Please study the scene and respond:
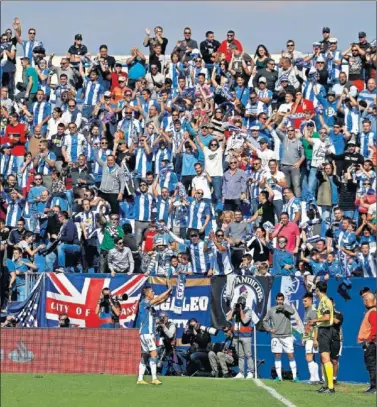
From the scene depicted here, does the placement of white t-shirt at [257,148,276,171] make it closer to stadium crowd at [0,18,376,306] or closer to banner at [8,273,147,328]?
stadium crowd at [0,18,376,306]

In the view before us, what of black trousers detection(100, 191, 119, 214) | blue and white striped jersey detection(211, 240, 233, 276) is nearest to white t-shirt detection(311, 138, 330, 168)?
blue and white striped jersey detection(211, 240, 233, 276)

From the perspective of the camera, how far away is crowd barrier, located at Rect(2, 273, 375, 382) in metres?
22.7

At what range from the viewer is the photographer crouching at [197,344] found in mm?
23000

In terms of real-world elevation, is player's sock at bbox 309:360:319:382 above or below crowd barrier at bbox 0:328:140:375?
below

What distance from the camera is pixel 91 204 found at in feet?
84.2

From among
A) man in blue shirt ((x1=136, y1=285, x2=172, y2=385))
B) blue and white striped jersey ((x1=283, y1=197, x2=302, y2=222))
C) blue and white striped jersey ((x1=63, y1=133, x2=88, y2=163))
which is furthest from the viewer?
blue and white striped jersey ((x1=63, y1=133, x2=88, y2=163))

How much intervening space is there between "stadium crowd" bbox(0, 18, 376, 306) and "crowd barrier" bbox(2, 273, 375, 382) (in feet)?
1.12

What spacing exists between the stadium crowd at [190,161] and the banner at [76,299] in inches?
14.0

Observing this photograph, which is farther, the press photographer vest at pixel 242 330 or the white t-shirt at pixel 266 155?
the white t-shirt at pixel 266 155

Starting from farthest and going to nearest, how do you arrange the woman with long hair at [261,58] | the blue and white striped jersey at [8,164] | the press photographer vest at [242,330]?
the woman with long hair at [261,58] → the blue and white striped jersey at [8,164] → the press photographer vest at [242,330]

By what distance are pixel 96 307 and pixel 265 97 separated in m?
6.91

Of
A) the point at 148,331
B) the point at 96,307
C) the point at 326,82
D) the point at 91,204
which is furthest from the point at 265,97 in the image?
the point at 148,331

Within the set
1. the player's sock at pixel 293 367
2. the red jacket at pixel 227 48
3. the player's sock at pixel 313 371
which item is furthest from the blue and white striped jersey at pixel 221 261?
the red jacket at pixel 227 48

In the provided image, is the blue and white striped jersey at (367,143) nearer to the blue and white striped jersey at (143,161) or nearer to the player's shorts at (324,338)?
the blue and white striped jersey at (143,161)
